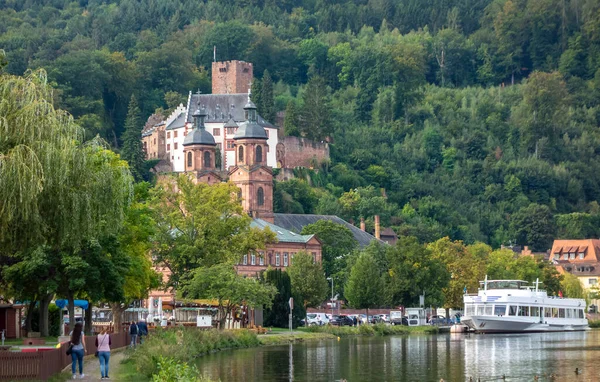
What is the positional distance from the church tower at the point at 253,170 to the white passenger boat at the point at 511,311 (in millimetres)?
39671

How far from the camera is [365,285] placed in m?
126

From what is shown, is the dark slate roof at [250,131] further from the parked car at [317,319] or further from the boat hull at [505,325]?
the parked car at [317,319]

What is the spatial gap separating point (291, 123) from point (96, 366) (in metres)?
141

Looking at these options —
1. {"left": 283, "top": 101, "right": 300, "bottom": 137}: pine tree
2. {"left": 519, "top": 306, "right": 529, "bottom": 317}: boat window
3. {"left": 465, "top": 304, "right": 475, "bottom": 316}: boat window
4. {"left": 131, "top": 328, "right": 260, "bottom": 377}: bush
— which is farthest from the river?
{"left": 283, "top": 101, "right": 300, "bottom": 137}: pine tree

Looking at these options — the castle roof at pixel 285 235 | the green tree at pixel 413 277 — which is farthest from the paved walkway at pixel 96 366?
the castle roof at pixel 285 235

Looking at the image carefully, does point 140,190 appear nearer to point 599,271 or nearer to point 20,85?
point 20,85

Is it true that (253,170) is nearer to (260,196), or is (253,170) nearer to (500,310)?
(260,196)

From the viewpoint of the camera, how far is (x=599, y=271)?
650ft

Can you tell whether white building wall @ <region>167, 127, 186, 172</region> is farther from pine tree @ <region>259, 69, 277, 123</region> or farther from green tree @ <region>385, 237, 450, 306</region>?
green tree @ <region>385, 237, 450, 306</region>

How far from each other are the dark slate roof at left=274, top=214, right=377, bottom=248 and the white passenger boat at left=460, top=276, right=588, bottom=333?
35740 mm

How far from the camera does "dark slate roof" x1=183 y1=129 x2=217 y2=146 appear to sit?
174113 mm

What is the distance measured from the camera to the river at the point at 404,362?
58.9m

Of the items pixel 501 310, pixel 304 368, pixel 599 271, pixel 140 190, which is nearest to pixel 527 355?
pixel 304 368

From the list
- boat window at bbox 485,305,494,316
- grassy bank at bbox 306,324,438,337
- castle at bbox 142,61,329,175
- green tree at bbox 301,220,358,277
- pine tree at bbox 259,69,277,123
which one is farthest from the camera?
pine tree at bbox 259,69,277,123
